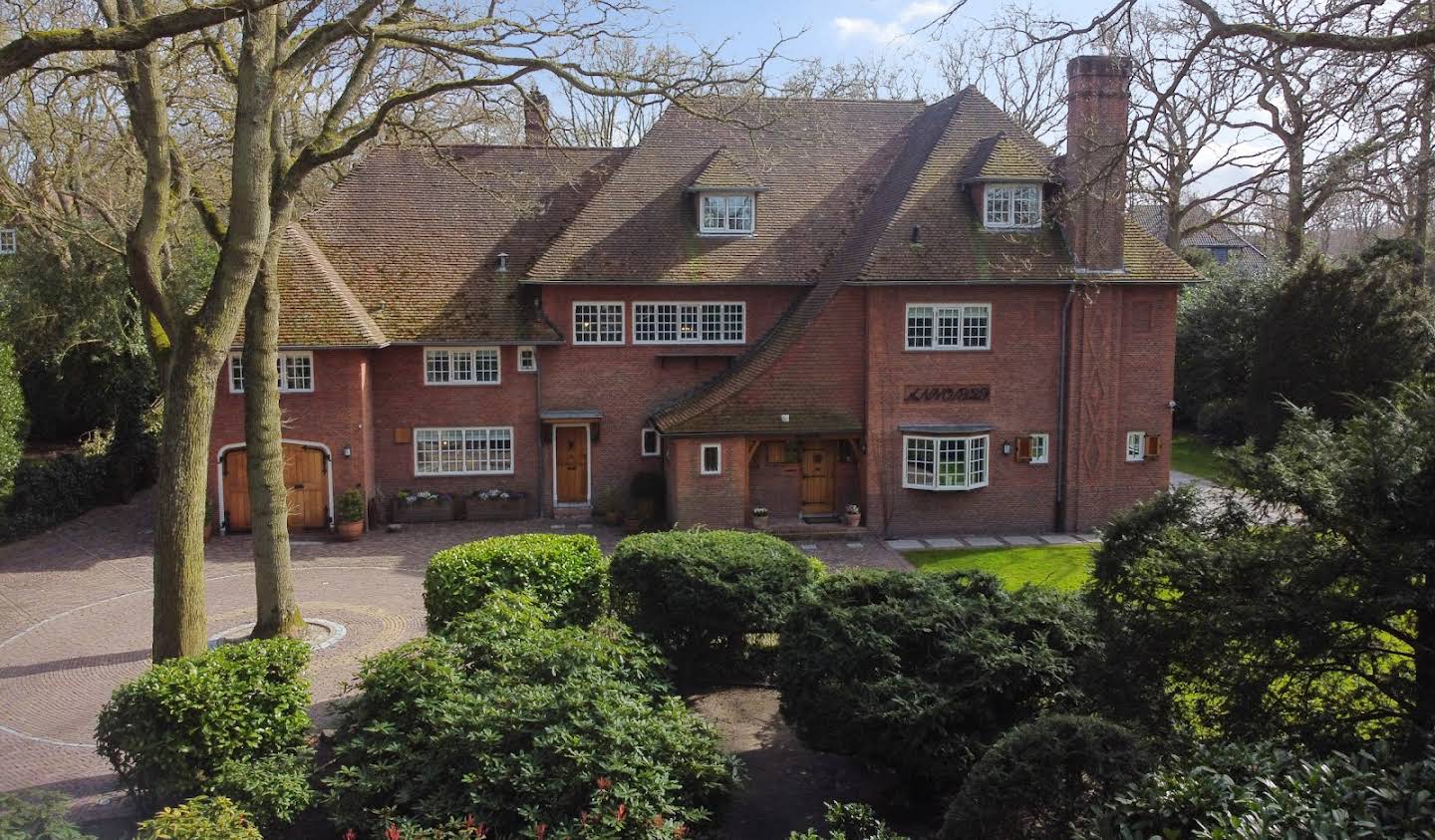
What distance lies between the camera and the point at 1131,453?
84.1 feet

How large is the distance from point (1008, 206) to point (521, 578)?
16832mm

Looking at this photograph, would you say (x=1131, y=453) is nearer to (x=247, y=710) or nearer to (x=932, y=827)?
(x=932, y=827)

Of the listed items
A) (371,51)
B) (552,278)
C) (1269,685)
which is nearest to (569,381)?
(552,278)

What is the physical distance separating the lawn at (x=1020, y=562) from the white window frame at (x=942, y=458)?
1.84 m

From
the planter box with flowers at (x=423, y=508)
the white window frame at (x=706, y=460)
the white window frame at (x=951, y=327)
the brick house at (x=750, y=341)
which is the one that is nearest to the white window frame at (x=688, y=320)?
the brick house at (x=750, y=341)

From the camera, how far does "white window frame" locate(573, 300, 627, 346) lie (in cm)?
A: 2647

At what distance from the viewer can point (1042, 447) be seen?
25.4 m

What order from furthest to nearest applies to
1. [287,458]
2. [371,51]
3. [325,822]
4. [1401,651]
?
[287,458], [371,51], [325,822], [1401,651]

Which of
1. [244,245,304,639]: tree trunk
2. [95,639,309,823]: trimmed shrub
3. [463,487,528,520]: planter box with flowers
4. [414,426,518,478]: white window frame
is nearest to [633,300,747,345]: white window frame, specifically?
[414,426,518,478]: white window frame

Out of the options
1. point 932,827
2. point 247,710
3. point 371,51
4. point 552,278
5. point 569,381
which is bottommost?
point 932,827

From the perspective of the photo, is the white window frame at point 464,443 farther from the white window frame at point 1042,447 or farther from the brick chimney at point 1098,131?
the brick chimney at point 1098,131

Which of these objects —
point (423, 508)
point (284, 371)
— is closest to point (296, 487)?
point (284, 371)

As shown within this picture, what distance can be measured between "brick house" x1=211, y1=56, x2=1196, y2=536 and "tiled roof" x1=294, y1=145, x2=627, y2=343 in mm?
76

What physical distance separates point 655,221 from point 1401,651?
21.4 m
